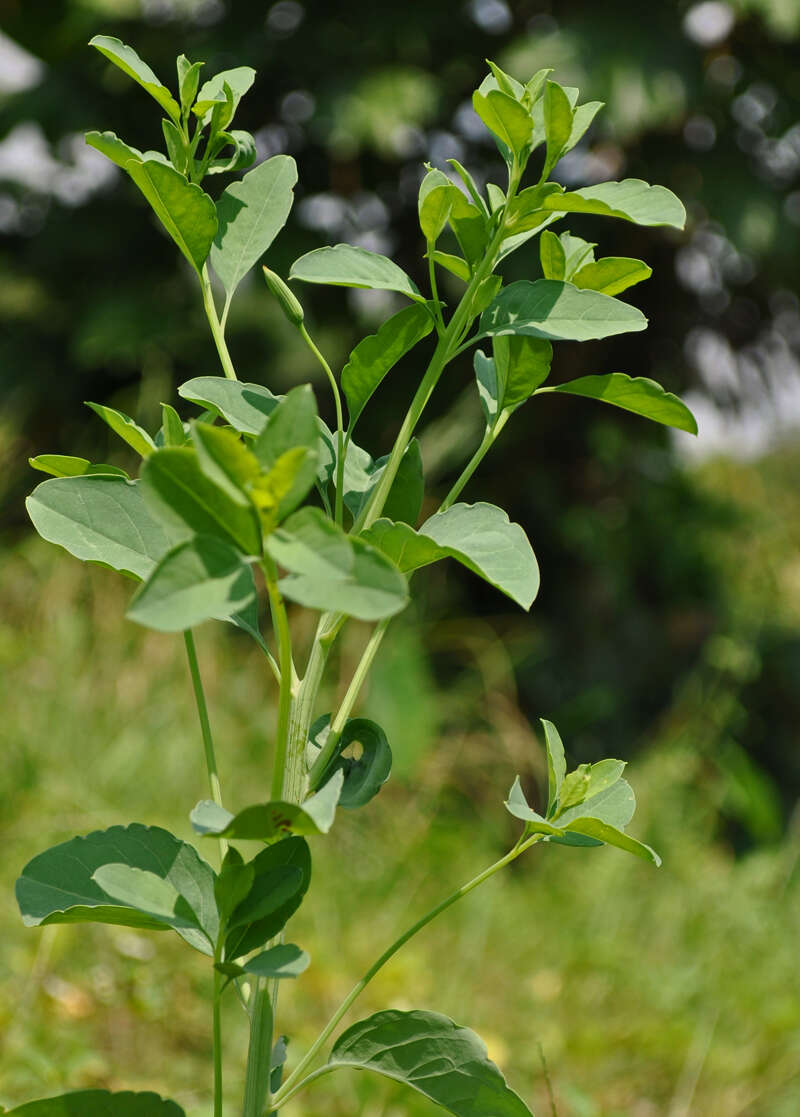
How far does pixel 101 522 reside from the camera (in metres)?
0.33

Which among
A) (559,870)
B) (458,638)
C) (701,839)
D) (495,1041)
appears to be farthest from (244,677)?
(495,1041)

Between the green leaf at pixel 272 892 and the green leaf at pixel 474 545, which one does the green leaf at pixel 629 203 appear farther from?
the green leaf at pixel 272 892

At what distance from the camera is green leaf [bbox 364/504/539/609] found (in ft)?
0.88

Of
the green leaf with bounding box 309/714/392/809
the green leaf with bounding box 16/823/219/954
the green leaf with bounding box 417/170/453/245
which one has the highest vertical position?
the green leaf with bounding box 417/170/453/245

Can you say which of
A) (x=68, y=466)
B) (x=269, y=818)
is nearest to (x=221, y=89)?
(x=68, y=466)

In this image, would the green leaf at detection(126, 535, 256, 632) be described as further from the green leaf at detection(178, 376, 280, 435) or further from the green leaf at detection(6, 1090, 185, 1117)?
the green leaf at detection(6, 1090, 185, 1117)

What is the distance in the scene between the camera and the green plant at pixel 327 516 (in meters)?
0.29

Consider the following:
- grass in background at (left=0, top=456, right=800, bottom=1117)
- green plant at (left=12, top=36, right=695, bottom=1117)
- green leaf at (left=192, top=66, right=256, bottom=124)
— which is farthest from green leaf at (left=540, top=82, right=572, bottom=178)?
grass in background at (left=0, top=456, right=800, bottom=1117)

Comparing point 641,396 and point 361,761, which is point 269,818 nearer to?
point 361,761

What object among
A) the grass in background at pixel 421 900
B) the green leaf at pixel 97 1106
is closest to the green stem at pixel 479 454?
the green leaf at pixel 97 1106

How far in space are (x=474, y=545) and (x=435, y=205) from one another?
0.38 feet

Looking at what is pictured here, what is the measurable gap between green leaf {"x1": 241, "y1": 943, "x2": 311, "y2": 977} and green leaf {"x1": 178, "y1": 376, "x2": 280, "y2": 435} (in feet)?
0.49

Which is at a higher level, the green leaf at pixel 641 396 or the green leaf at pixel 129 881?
the green leaf at pixel 641 396

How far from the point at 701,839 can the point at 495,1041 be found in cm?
112
